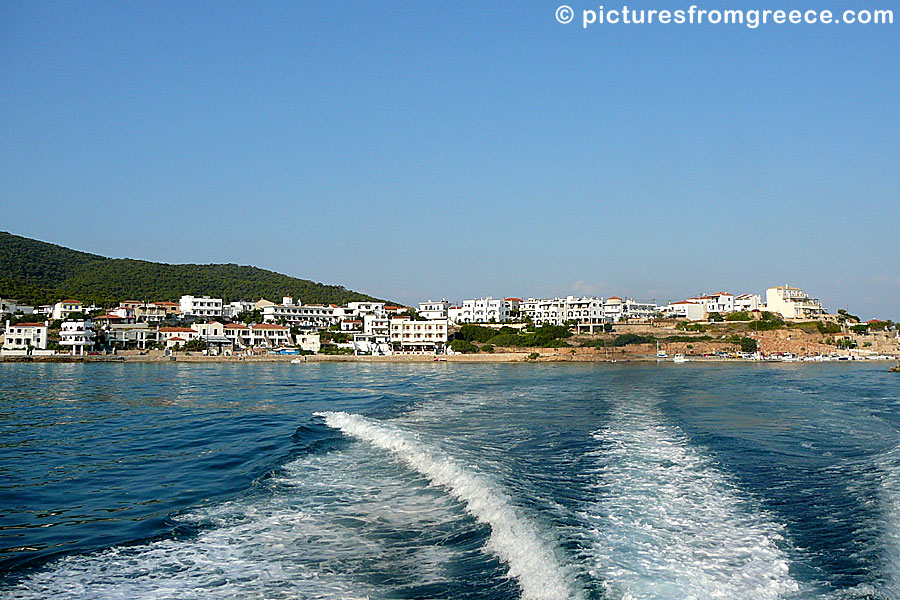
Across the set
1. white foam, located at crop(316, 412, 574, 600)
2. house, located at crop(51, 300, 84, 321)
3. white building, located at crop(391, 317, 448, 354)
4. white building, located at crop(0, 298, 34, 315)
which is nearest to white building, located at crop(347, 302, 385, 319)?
white building, located at crop(391, 317, 448, 354)

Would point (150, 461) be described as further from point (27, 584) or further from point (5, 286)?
point (5, 286)

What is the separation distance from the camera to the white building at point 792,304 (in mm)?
61156

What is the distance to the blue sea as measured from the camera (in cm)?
425

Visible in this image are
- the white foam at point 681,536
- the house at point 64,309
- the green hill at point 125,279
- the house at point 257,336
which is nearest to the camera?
the white foam at point 681,536

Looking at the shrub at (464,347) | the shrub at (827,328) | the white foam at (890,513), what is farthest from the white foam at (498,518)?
the shrub at (827,328)

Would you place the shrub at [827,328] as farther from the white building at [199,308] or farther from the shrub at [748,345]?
the white building at [199,308]

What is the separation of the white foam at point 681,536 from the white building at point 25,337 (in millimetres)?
52054

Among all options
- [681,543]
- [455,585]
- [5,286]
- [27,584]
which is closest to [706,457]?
[681,543]

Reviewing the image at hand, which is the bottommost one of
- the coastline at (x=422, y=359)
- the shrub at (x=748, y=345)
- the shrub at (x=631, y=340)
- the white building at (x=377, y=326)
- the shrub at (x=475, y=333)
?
the coastline at (x=422, y=359)

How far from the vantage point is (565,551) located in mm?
4727

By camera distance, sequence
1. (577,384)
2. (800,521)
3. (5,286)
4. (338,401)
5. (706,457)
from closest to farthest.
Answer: (800,521) < (706,457) < (338,401) < (577,384) < (5,286)

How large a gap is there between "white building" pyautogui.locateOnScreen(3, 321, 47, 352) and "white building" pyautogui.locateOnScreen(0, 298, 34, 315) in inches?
420

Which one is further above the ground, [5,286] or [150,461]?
[5,286]

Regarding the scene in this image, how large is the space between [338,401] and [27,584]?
13.2 meters
